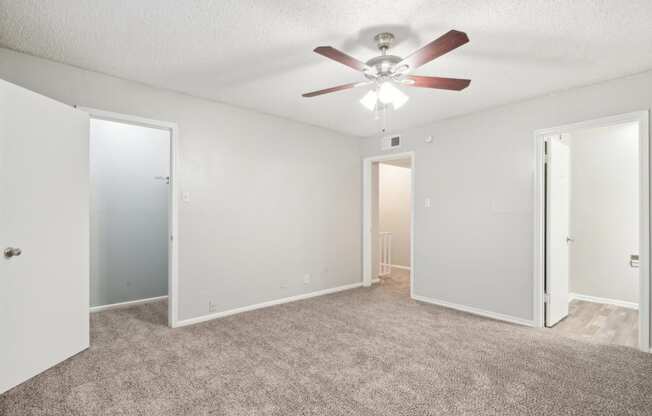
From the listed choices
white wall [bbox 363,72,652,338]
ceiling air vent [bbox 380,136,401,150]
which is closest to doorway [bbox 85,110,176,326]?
ceiling air vent [bbox 380,136,401,150]

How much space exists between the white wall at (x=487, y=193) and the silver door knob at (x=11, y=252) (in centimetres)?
369

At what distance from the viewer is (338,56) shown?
1932 millimetres

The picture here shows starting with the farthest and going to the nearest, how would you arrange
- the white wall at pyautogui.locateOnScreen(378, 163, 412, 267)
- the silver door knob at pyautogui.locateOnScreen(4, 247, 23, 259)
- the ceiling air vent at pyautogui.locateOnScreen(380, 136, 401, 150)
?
the white wall at pyautogui.locateOnScreen(378, 163, 412, 267), the ceiling air vent at pyautogui.locateOnScreen(380, 136, 401, 150), the silver door knob at pyautogui.locateOnScreen(4, 247, 23, 259)

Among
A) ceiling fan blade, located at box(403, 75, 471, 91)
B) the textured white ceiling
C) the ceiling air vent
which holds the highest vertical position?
the textured white ceiling

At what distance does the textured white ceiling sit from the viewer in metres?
1.98

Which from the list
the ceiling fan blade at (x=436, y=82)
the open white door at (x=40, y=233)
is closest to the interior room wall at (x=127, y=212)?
the open white door at (x=40, y=233)

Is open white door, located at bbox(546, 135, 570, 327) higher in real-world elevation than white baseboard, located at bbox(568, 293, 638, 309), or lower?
higher

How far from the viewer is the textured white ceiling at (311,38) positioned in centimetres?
198

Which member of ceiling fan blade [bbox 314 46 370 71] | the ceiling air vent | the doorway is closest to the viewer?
ceiling fan blade [bbox 314 46 370 71]

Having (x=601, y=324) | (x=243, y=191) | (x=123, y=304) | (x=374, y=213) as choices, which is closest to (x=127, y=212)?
(x=123, y=304)

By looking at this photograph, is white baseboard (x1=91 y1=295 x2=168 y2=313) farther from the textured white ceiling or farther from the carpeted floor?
the textured white ceiling

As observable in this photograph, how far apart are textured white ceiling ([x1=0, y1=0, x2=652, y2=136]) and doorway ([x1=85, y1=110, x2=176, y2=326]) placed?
1440mm

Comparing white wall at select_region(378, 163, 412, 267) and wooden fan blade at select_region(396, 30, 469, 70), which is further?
white wall at select_region(378, 163, 412, 267)

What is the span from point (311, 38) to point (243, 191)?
2098 mm
